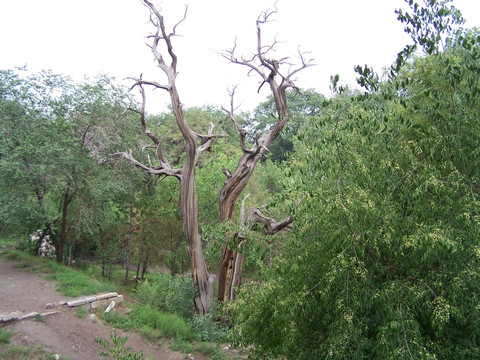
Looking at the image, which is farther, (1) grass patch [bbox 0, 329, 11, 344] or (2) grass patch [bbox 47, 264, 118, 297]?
(2) grass patch [bbox 47, 264, 118, 297]

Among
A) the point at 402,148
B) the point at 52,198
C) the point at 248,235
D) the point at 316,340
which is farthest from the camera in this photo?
the point at 52,198

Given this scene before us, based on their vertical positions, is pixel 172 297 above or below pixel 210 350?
above

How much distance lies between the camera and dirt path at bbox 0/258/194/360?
8.12m

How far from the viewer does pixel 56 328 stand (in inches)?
346

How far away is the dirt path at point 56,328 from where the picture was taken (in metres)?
8.12

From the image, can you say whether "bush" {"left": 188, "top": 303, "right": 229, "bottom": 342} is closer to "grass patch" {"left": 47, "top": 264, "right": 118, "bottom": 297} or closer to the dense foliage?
"grass patch" {"left": 47, "top": 264, "right": 118, "bottom": 297}

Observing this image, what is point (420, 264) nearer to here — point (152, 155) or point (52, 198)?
point (52, 198)

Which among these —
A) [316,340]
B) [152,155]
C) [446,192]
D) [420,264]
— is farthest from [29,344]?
[152,155]

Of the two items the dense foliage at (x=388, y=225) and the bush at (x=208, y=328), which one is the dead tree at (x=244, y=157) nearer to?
the bush at (x=208, y=328)

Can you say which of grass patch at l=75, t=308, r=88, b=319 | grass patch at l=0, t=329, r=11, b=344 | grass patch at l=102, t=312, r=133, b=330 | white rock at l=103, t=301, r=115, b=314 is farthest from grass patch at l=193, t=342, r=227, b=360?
grass patch at l=0, t=329, r=11, b=344

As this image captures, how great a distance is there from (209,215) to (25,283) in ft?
21.5

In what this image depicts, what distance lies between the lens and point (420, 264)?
4172mm

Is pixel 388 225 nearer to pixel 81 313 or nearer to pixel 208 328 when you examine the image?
pixel 208 328

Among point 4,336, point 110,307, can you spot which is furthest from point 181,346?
point 4,336
